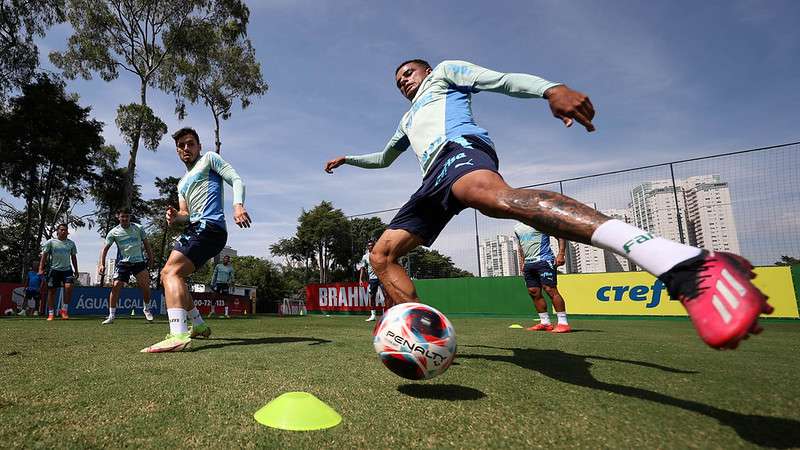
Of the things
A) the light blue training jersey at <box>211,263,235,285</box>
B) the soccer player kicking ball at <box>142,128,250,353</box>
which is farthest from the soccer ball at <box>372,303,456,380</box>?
the light blue training jersey at <box>211,263,235,285</box>

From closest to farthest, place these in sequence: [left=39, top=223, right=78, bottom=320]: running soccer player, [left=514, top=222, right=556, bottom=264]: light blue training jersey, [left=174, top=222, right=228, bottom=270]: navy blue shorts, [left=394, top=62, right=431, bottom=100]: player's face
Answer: [left=394, top=62, right=431, bottom=100]: player's face → [left=174, top=222, right=228, bottom=270]: navy blue shorts → [left=514, top=222, right=556, bottom=264]: light blue training jersey → [left=39, top=223, right=78, bottom=320]: running soccer player

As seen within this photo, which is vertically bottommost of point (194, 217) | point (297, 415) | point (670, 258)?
point (297, 415)

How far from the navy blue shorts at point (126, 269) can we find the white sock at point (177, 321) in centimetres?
583

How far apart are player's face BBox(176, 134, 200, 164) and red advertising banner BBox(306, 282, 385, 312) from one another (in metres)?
12.7

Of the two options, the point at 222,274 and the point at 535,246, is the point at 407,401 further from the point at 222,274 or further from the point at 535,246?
the point at 222,274

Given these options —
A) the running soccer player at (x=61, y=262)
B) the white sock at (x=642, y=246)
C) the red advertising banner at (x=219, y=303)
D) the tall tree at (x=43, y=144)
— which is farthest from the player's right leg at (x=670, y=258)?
the tall tree at (x=43, y=144)

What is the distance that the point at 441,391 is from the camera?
2260mm

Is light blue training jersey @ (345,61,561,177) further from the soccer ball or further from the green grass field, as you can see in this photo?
the green grass field

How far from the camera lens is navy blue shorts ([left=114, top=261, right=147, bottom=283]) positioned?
888 cm

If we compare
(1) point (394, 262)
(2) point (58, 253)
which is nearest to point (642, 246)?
(1) point (394, 262)

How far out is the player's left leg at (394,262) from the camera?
3209mm

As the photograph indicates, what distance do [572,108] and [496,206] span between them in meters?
0.63

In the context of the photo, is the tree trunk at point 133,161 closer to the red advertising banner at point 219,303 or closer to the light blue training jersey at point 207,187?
the red advertising banner at point 219,303

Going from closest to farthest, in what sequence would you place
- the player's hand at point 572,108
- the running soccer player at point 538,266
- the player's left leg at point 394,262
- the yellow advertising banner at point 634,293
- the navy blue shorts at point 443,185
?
the player's hand at point 572,108
the navy blue shorts at point 443,185
the player's left leg at point 394,262
the running soccer player at point 538,266
the yellow advertising banner at point 634,293
